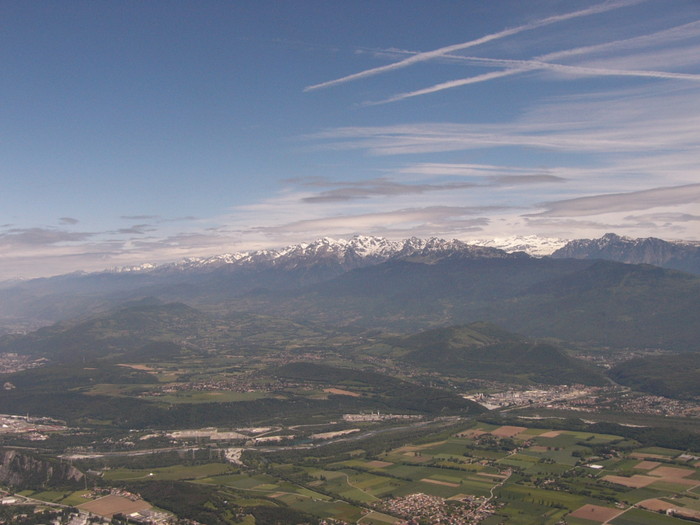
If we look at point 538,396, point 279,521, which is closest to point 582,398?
point 538,396

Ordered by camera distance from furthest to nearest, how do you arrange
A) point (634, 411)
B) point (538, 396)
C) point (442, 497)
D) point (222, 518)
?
point (538, 396) → point (634, 411) → point (442, 497) → point (222, 518)

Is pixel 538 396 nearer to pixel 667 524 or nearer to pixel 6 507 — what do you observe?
pixel 667 524

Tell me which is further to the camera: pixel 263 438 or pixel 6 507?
pixel 263 438

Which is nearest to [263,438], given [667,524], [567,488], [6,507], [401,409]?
[401,409]

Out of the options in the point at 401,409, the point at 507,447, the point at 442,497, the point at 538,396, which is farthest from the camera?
the point at 538,396


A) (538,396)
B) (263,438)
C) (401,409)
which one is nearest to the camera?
(263,438)

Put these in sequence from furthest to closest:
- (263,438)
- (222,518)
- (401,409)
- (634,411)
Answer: (401,409), (634,411), (263,438), (222,518)

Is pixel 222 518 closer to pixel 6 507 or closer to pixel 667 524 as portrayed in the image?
pixel 6 507

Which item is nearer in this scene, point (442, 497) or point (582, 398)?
point (442, 497)

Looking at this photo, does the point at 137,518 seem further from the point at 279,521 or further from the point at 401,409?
the point at 401,409
